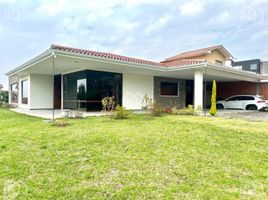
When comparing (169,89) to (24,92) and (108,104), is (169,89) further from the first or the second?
(24,92)

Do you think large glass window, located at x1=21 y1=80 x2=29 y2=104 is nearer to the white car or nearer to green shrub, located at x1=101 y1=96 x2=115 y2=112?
green shrub, located at x1=101 y1=96 x2=115 y2=112

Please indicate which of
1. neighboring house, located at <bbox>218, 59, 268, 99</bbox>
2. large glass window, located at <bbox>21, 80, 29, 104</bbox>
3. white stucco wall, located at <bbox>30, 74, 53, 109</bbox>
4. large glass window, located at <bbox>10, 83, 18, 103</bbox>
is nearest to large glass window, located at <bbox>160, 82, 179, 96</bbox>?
neighboring house, located at <bbox>218, 59, 268, 99</bbox>

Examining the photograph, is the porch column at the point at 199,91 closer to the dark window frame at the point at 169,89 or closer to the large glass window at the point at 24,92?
the dark window frame at the point at 169,89

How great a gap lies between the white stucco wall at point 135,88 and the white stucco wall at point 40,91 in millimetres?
6917

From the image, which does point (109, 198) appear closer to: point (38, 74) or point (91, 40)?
point (38, 74)

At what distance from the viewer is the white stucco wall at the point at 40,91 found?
57.1 feet

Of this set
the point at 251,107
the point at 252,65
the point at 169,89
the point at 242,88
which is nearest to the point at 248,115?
the point at 251,107

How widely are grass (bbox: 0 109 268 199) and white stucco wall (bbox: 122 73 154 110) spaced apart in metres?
9.43

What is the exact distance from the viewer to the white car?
17.5 m

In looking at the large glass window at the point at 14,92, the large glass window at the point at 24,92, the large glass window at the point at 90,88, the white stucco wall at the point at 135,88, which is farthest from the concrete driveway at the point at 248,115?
the large glass window at the point at 14,92

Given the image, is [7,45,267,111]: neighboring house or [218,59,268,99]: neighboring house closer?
[7,45,267,111]: neighboring house

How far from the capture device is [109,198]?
313cm

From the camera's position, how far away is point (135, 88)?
16656mm

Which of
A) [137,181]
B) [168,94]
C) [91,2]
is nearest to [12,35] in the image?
[91,2]
